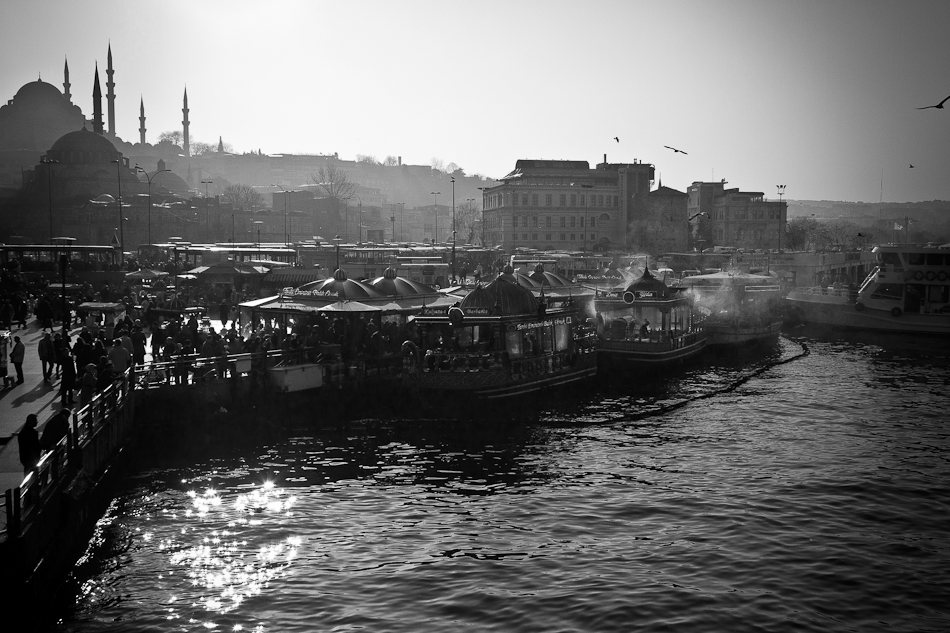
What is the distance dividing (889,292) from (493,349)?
3634 centimetres

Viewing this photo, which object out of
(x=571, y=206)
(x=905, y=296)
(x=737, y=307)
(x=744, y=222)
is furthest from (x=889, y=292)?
(x=744, y=222)

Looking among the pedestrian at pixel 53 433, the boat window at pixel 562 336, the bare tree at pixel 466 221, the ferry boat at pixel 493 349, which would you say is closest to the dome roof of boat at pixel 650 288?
the boat window at pixel 562 336

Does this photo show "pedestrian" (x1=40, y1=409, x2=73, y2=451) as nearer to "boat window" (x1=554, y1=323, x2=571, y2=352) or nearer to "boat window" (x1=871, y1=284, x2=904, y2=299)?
"boat window" (x1=554, y1=323, x2=571, y2=352)

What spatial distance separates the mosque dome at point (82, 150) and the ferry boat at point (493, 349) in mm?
89955

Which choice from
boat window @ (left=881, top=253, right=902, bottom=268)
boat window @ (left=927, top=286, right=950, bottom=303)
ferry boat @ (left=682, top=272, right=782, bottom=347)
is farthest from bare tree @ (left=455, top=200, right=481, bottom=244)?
boat window @ (left=927, top=286, right=950, bottom=303)

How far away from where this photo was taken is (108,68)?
134 m

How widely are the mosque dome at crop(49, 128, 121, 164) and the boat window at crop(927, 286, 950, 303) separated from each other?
90327mm

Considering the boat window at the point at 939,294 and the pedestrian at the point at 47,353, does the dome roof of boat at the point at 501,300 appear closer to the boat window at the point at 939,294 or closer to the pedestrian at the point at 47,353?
the pedestrian at the point at 47,353

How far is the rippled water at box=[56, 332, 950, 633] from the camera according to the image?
45.6 ft

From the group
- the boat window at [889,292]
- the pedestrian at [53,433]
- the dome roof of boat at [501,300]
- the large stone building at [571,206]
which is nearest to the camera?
the pedestrian at [53,433]

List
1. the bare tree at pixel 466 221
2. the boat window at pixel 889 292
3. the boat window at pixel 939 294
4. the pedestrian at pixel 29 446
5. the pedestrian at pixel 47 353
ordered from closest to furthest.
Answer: the pedestrian at pixel 29 446 < the pedestrian at pixel 47 353 < the boat window at pixel 939 294 < the boat window at pixel 889 292 < the bare tree at pixel 466 221

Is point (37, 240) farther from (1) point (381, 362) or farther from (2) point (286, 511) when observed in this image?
(2) point (286, 511)

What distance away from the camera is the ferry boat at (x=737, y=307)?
43.7 metres

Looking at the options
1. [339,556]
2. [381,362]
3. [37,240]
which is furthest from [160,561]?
[37,240]
